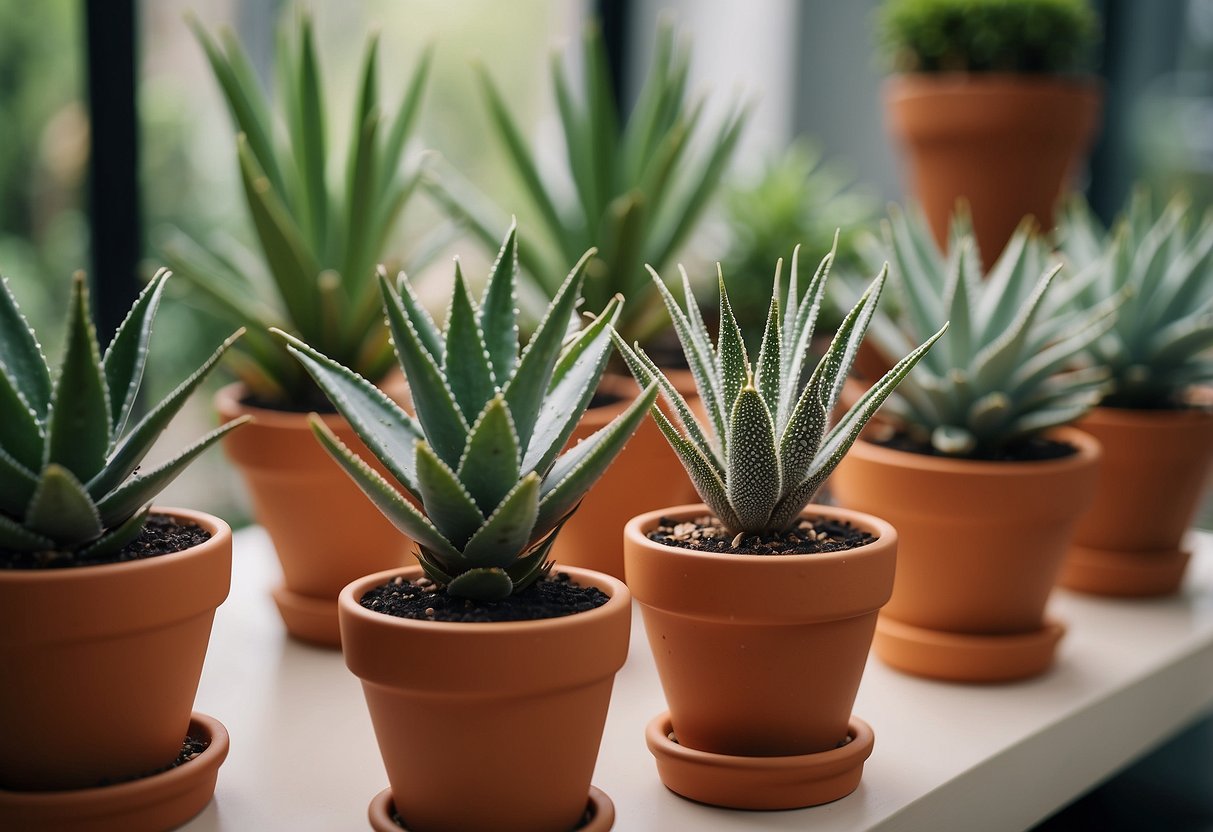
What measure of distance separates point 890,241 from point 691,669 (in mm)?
545

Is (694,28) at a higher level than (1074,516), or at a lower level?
higher

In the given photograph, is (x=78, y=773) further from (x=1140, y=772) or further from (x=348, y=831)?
(x=1140, y=772)

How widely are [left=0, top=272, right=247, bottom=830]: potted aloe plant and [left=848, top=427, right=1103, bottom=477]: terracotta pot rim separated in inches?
22.9

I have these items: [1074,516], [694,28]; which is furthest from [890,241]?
[694,28]

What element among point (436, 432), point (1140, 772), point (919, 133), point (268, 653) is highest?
point (919, 133)

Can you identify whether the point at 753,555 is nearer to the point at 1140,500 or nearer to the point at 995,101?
the point at 1140,500

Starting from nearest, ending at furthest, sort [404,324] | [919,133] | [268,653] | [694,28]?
[404,324], [268,653], [919,133], [694,28]

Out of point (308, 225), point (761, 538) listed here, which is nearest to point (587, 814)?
point (761, 538)

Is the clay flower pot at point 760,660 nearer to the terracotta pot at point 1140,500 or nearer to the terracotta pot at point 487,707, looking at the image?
the terracotta pot at point 487,707

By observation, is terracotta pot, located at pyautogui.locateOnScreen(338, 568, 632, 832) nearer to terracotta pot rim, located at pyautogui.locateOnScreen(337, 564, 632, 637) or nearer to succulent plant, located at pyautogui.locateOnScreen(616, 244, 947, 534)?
terracotta pot rim, located at pyautogui.locateOnScreen(337, 564, 632, 637)

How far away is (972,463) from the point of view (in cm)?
112

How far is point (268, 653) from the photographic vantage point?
1.12 meters

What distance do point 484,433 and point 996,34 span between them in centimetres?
128

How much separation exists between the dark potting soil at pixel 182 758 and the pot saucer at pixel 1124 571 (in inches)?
37.3
